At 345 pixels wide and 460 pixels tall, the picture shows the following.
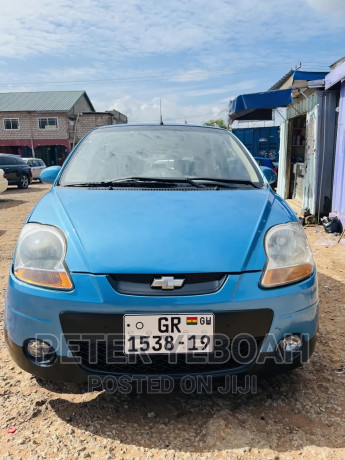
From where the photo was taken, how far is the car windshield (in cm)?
259

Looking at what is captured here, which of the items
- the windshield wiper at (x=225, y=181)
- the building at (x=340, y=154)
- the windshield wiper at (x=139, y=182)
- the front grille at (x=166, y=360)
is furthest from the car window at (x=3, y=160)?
the front grille at (x=166, y=360)

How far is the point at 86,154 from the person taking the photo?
2799 millimetres

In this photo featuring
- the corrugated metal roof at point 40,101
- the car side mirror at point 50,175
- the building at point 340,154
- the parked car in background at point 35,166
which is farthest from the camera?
the corrugated metal roof at point 40,101

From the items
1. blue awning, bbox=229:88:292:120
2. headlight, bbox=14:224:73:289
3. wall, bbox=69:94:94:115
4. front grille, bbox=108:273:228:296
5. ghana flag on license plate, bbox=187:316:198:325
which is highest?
wall, bbox=69:94:94:115

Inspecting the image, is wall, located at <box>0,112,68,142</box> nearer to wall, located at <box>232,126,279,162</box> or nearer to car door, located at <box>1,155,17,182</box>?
car door, located at <box>1,155,17,182</box>

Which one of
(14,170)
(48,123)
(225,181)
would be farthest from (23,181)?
(48,123)

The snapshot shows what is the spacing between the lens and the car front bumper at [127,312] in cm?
161

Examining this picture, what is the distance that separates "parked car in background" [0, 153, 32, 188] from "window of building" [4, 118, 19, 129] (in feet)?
62.6

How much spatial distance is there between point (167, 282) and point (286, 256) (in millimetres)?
621

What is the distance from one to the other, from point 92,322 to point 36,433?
68cm

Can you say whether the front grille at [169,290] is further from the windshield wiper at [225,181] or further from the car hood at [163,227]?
the windshield wiper at [225,181]

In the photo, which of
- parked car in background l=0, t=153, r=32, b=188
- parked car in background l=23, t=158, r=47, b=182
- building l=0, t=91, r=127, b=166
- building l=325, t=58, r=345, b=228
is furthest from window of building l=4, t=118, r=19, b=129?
building l=325, t=58, r=345, b=228

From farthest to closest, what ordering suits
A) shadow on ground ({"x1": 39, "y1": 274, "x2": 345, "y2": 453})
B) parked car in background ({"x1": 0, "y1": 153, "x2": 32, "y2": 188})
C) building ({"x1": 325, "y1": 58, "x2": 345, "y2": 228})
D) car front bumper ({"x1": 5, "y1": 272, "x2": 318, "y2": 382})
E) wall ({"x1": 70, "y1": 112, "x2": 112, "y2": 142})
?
wall ({"x1": 70, "y1": 112, "x2": 112, "y2": 142}) → parked car in background ({"x1": 0, "y1": 153, "x2": 32, "y2": 188}) → building ({"x1": 325, "y1": 58, "x2": 345, "y2": 228}) → shadow on ground ({"x1": 39, "y1": 274, "x2": 345, "y2": 453}) → car front bumper ({"x1": 5, "y1": 272, "x2": 318, "y2": 382})

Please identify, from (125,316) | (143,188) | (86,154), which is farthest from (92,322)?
(86,154)
